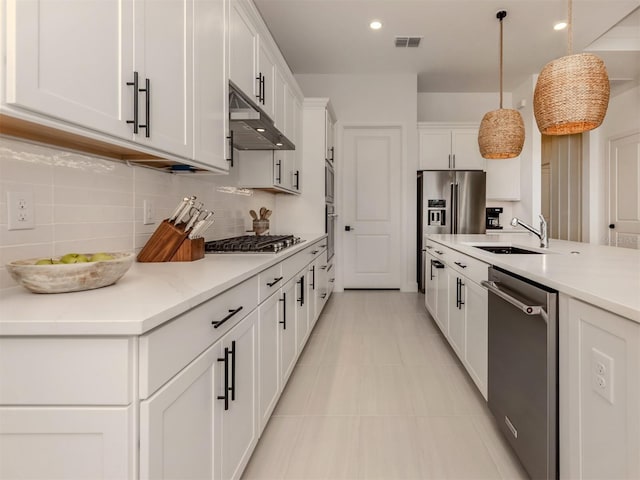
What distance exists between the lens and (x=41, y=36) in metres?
0.91

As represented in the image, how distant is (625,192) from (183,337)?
246 inches

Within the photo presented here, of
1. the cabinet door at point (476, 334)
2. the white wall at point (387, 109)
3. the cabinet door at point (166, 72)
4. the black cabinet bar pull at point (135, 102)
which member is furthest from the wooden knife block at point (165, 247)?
the white wall at point (387, 109)

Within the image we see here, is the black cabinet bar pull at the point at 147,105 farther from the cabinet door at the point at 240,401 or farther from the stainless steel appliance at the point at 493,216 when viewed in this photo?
the stainless steel appliance at the point at 493,216

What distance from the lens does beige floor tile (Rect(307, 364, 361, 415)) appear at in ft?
7.04

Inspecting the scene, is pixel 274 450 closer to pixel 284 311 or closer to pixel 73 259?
pixel 284 311

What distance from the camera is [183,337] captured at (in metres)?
0.97

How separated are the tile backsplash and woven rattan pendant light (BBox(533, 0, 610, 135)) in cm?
223

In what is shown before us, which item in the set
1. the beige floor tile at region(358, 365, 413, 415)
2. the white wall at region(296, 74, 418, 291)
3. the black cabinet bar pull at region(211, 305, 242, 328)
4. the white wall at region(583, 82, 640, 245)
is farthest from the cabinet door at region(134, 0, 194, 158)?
the white wall at region(583, 82, 640, 245)

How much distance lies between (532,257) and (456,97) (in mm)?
4803

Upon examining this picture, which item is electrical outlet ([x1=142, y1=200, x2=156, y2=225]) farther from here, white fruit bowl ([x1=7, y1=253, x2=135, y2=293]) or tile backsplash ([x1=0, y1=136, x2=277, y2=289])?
white fruit bowl ([x1=7, y1=253, x2=135, y2=293])

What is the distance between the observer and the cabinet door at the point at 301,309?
103 inches

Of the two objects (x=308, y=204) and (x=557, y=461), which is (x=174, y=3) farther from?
(x=308, y=204)

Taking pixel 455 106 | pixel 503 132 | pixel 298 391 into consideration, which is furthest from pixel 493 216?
pixel 298 391

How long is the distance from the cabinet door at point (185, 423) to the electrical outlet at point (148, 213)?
0.97 meters
